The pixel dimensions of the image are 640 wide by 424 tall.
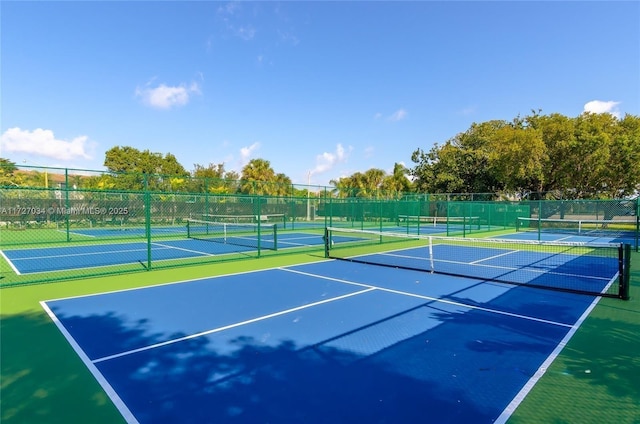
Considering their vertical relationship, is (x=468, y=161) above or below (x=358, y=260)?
above

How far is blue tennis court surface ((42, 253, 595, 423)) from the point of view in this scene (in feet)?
11.9

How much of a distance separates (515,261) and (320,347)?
33.7ft

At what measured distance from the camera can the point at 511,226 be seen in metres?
31.0

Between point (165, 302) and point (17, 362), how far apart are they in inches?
111

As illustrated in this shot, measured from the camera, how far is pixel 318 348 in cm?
502

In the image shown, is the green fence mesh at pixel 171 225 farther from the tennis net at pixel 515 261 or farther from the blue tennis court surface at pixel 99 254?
the tennis net at pixel 515 261

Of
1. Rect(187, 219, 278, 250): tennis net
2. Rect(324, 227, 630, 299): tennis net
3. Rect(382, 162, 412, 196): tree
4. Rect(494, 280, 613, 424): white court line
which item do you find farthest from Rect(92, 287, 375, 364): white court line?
Rect(382, 162, 412, 196): tree

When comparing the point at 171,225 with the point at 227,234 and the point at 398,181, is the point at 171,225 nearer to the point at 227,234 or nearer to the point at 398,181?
the point at 227,234

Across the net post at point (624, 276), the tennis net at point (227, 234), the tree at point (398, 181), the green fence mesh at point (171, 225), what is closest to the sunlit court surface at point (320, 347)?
the net post at point (624, 276)

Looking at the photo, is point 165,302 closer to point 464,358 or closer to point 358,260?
point 464,358

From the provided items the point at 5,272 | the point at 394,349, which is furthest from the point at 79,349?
the point at 5,272

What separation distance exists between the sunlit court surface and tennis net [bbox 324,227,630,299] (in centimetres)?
82

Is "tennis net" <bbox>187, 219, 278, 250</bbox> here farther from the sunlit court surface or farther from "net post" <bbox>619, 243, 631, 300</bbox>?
"net post" <bbox>619, 243, 631, 300</bbox>

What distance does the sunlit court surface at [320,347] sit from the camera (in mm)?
3643
